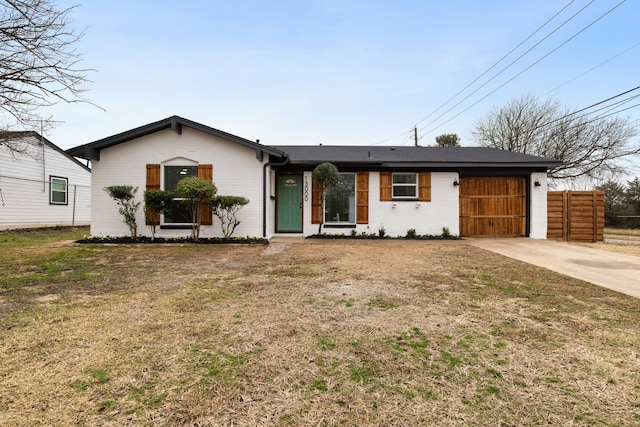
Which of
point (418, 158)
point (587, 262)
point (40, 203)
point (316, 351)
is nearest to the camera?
point (316, 351)

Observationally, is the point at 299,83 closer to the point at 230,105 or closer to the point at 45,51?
the point at 230,105

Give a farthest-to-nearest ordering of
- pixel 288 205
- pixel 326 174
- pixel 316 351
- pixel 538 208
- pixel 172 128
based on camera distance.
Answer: pixel 288 205
pixel 538 208
pixel 326 174
pixel 172 128
pixel 316 351

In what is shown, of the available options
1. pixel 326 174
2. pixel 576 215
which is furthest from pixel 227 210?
pixel 576 215

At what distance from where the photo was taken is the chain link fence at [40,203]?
12.8 meters

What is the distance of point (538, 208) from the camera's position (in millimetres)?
10719

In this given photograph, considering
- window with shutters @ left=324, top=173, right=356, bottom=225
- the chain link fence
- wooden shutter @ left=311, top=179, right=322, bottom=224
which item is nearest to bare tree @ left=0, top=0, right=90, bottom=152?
wooden shutter @ left=311, top=179, right=322, bottom=224

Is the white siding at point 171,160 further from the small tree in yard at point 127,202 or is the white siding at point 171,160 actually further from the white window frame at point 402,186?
the white window frame at point 402,186

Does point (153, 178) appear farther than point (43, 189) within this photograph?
No

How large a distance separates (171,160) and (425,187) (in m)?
8.54

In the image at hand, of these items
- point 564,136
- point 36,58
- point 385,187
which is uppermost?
point 564,136

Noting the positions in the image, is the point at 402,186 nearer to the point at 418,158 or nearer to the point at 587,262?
the point at 418,158

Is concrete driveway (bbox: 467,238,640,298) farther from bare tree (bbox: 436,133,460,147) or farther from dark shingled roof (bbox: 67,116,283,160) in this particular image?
bare tree (bbox: 436,133,460,147)

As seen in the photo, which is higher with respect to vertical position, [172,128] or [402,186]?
[172,128]

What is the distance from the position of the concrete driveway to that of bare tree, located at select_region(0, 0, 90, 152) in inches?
344
